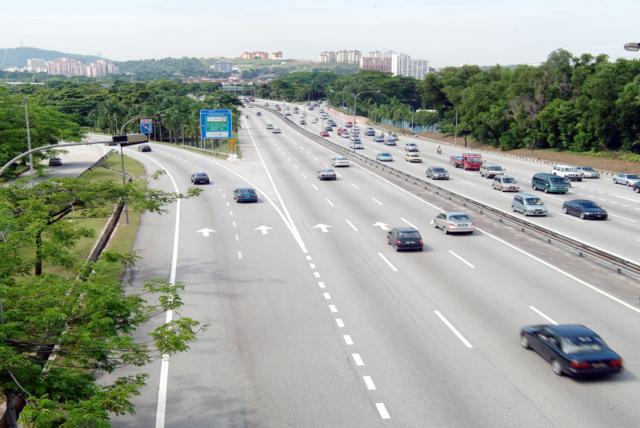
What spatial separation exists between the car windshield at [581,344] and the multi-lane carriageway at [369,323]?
2.98 ft

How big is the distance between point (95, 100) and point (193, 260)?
498 feet

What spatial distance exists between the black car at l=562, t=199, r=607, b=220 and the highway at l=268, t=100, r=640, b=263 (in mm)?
466

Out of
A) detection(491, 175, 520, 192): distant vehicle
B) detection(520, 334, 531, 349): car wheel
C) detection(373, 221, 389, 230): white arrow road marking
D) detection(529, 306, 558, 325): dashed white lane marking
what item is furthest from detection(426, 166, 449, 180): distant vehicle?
detection(520, 334, 531, 349): car wheel

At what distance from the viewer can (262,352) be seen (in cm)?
2119

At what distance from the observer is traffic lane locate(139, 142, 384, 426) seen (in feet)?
56.2

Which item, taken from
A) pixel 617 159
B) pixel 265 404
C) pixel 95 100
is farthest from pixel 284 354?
pixel 95 100

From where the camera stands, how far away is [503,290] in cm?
2766

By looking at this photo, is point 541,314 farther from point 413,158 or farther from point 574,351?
point 413,158

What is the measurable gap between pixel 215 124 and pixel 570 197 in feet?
143

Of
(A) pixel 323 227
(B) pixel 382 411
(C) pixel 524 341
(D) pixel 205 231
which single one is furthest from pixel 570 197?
(B) pixel 382 411


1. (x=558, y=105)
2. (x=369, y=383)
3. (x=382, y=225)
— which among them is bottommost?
(x=382, y=225)

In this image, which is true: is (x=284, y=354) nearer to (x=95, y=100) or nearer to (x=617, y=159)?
(x=617, y=159)

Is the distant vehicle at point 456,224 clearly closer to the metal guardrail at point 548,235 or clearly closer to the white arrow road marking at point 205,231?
the metal guardrail at point 548,235

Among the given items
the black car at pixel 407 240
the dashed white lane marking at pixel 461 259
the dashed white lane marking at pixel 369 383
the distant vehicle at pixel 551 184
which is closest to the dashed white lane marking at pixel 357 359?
the dashed white lane marking at pixel 369 383
